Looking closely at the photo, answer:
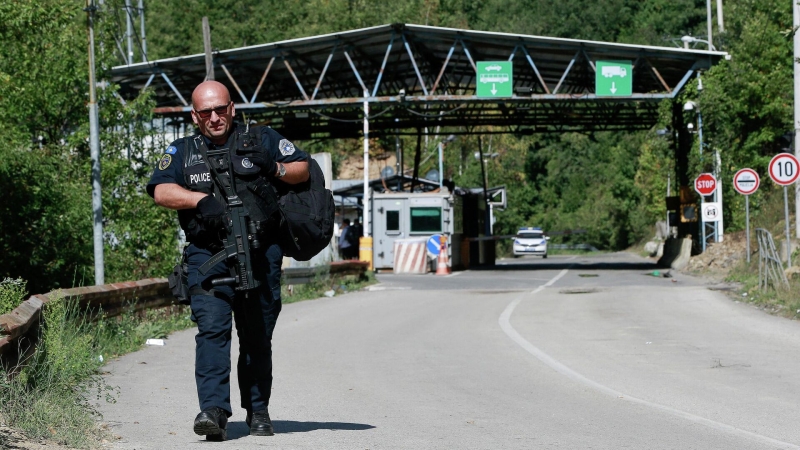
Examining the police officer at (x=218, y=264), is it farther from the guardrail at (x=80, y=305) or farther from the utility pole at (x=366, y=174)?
the utility pole at (x=366, y=174)

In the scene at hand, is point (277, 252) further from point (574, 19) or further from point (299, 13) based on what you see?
point (574, 19)

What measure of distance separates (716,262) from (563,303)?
14545mm

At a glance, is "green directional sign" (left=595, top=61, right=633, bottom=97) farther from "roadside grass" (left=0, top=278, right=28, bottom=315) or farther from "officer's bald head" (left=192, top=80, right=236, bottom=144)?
"officer's bald head" (left=192, top=80, right=236, bottom=144)

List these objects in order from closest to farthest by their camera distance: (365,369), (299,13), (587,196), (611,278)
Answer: (365,369), (611,278), (299,13), (587,196)

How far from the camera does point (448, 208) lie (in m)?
40.4

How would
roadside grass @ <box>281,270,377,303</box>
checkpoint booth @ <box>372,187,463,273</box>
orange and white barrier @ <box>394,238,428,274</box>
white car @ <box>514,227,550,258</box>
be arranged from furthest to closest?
white car @ <box>514,227,550,258</box>, checkpoint booth @ <box>372,187,463,273</box>, orange and white barrier @ <box>394,238,428,274</box>, roadside grass @ <box>281,270,377,303</box>

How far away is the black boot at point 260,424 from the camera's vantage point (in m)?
6.64

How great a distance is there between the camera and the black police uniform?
6324mm

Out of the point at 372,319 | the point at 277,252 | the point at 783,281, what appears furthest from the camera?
the point at 783,281

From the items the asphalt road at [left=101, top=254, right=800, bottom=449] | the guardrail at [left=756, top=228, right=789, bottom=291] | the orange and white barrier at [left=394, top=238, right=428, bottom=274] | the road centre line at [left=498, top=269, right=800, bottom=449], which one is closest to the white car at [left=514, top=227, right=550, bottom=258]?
the orange and white barrier at [left=394, top=238, right=428, bottom=274]

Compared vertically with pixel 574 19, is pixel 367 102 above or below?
below

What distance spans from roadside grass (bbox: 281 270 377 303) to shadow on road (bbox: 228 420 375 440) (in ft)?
48.3

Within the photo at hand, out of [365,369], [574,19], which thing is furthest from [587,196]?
[365,369]

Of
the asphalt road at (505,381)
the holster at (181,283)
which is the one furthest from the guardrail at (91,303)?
the holster at (181,283)
